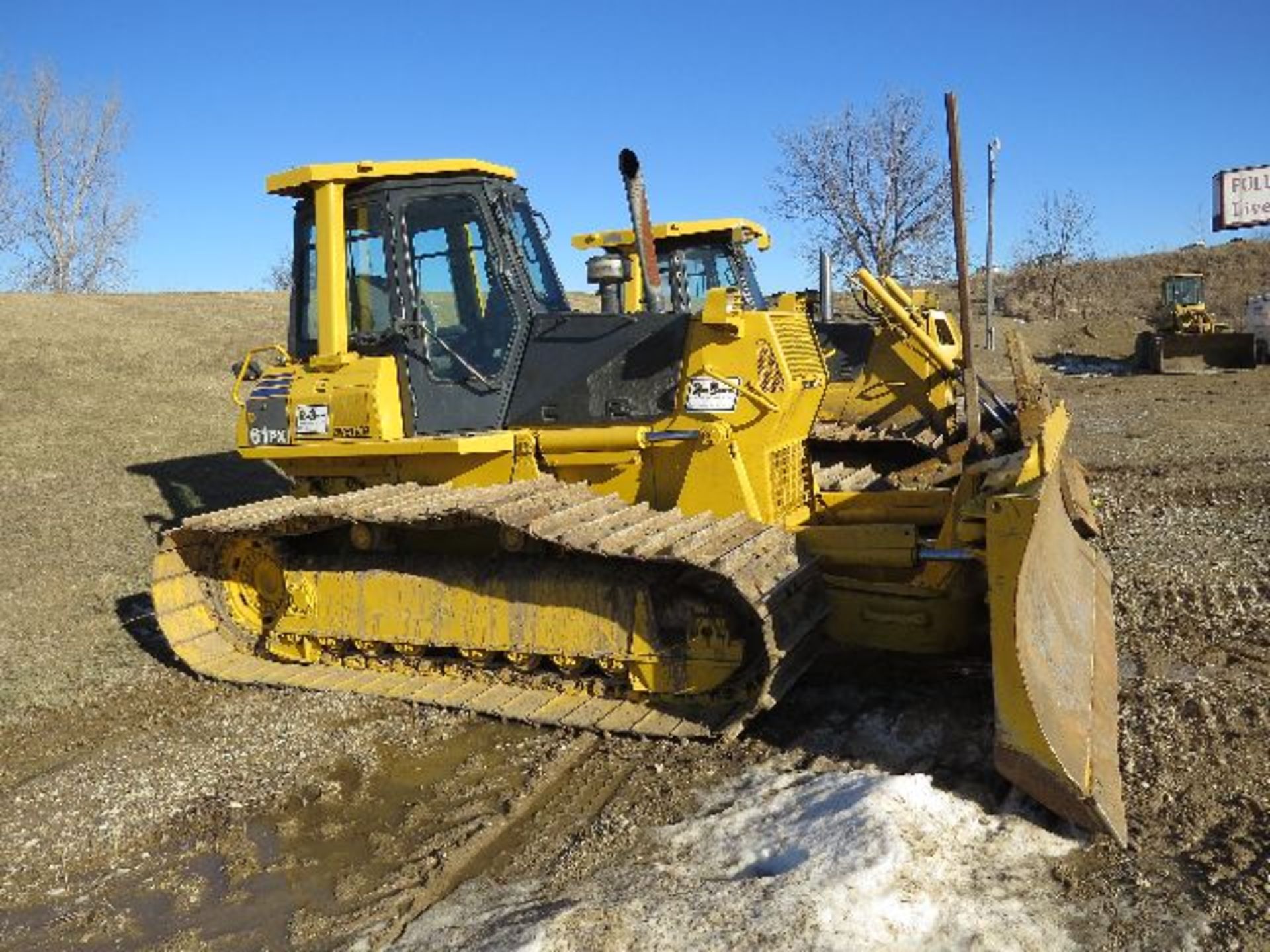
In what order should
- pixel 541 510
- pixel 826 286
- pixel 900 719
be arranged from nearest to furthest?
pixel 900 719 → pixel 541 510 → pixel 826 286

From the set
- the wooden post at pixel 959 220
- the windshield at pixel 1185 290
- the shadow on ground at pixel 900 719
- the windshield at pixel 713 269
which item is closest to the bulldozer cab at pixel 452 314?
the wooden post at pixel 959 220

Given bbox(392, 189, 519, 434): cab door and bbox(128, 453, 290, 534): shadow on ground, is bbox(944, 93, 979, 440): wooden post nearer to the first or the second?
bbox(392, 189, 519, 434): cab door

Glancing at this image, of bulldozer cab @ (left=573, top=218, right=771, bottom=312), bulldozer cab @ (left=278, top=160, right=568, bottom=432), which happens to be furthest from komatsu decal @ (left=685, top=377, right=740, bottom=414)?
bulldozer cab @ (left=573, top=218, right=771, bottom=312)

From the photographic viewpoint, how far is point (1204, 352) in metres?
27.1

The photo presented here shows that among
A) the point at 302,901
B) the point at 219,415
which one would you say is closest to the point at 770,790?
the point at 302,901

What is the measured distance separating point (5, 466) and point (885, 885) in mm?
11103

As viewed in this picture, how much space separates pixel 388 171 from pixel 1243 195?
43744 mm

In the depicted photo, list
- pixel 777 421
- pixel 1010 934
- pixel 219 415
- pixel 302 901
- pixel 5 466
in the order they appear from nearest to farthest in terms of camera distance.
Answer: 1. pixel 1010 934
2. pixel 302 901
3. pixel 777 421
4. pixel 5 466
5. pixel 219 415

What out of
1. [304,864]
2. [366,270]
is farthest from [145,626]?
[304,864]

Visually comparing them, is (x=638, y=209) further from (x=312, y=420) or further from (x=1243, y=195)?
(x=1243, y=195)

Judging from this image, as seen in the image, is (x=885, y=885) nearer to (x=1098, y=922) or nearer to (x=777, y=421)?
(x=1098, y=922)

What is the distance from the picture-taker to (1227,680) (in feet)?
18.2

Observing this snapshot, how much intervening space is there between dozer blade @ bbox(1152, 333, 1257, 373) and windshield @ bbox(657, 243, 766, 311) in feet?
63.8

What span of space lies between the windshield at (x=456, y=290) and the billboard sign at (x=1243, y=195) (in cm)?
4300
